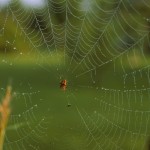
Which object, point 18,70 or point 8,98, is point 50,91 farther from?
point 8,98

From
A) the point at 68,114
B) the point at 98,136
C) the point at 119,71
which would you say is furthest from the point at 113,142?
the point at 119,71

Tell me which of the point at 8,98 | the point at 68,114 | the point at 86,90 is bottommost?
the point at 8,98

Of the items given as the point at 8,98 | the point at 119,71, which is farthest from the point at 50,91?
the point at 8,98

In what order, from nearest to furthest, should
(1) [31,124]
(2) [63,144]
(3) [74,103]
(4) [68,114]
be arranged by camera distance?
1. (2) [63,144]
2. (1) [31,124]
3. (4) [68,114]
4. (3) [74,103]

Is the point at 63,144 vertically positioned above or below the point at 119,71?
below

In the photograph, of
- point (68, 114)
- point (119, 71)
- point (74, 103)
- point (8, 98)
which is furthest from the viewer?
point (119, 71)

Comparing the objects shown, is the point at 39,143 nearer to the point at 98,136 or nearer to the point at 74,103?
the point at 98,136

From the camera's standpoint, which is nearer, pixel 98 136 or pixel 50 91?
pixel 98 136

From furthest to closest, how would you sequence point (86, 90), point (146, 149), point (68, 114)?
point (86, 90) < point (68, 114) < point (146, 149)

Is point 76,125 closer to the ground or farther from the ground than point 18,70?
closer to the ground
